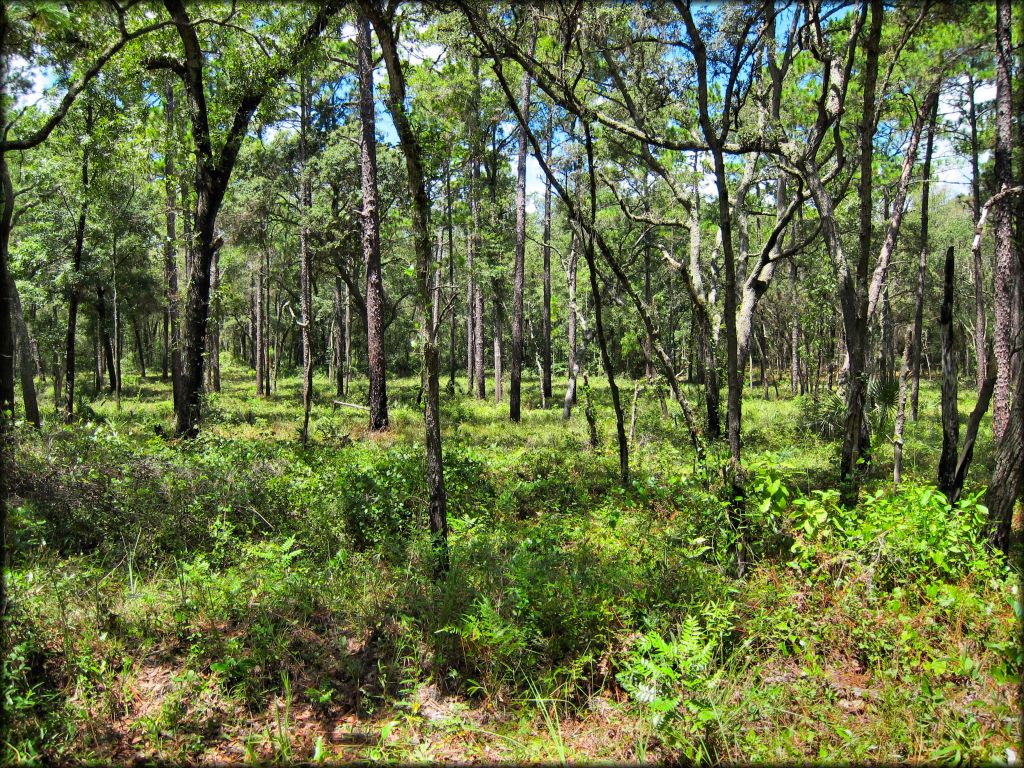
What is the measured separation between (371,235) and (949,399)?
1041 centimetres

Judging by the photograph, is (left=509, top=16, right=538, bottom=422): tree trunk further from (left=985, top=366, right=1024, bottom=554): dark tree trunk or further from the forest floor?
(left=985, top=366, right=1024, bottom=554): dark tree trunk

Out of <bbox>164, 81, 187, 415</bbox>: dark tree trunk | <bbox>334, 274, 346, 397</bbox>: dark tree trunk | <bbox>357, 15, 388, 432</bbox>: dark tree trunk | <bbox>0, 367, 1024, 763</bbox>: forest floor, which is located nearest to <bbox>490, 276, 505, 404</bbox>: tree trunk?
<bbox>334, 274, 346, 397</bbox>: dark tree trunk

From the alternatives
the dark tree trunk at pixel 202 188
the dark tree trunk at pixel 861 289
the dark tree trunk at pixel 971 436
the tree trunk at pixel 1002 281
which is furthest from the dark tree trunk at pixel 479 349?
the dark tree trunk at pixel 971 436

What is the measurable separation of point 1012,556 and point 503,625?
4.23 meters

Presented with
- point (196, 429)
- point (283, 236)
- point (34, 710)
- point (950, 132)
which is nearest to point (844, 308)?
point (34, 710)

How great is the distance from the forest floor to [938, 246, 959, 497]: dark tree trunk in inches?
28.9

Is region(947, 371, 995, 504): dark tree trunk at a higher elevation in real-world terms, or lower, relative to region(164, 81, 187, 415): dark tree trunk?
lower

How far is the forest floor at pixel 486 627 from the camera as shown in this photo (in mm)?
3316

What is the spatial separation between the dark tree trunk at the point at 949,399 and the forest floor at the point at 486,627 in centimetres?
73

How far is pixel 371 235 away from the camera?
12.0 m

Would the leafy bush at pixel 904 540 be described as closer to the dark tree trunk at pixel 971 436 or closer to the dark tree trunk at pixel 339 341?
the dark tree trunk at pixel 971 436

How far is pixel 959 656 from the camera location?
11.8 ft

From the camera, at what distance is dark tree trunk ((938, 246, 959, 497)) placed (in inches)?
236

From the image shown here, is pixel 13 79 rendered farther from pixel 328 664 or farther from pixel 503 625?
pixel 503 625
